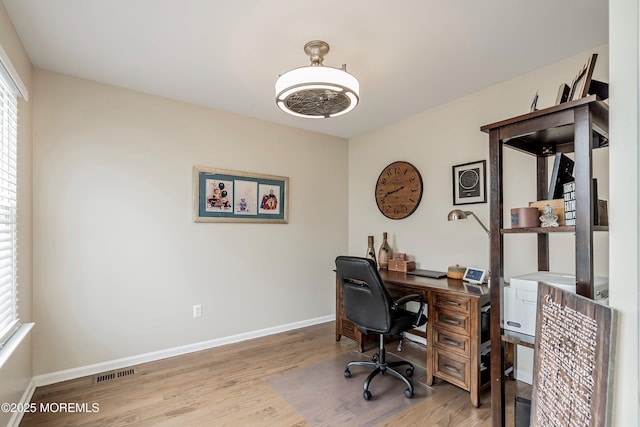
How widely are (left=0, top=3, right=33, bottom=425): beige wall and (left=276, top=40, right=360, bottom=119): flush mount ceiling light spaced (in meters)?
1.58

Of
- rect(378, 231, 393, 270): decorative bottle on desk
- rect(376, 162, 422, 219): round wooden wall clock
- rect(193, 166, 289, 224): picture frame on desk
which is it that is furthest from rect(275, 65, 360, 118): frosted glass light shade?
rect(378, 231, 393, 270): decorative bottle on desk

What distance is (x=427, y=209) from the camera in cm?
320

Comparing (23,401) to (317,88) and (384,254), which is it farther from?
(384,254)

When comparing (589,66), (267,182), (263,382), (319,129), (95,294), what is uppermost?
(319,129)

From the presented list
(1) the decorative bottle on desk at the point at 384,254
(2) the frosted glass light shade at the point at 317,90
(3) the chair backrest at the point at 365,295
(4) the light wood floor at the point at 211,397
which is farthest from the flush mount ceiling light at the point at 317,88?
(4) the light wood floor at the point at 211,397

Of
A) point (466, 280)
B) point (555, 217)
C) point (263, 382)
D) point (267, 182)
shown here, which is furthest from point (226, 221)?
point (555, 217)

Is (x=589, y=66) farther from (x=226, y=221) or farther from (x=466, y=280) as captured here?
(x=226, y=221)

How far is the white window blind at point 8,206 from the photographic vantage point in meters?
1.77

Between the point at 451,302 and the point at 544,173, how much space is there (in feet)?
3.51

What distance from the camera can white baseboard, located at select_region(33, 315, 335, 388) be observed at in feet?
7.84

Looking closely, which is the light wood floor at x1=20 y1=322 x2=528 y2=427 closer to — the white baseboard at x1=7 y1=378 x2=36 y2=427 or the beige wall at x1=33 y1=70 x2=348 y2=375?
the white baseboard at x1=7 y1=378 x2=36 y2=427

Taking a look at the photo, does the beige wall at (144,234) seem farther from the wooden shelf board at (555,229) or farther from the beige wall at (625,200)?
the beige wall at (625,200)

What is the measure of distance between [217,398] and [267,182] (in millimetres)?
2119

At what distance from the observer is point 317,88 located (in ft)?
5.96
